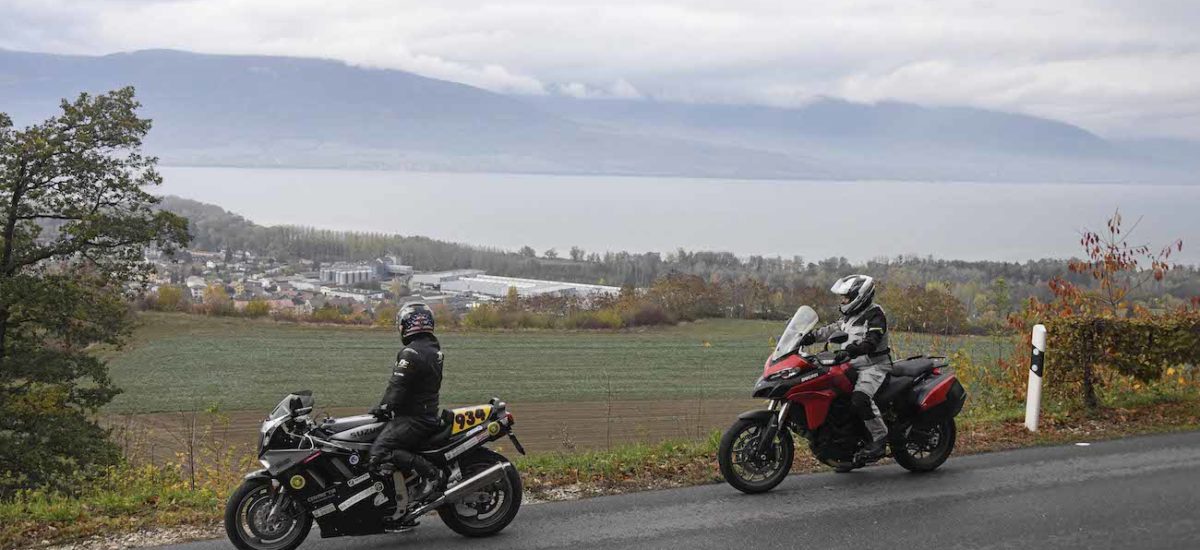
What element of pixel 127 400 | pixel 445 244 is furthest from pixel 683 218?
pixel 127 400

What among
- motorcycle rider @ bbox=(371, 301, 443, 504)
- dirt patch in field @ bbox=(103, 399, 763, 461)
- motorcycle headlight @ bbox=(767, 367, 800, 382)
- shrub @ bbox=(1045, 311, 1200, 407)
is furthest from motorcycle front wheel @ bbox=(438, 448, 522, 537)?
dirt patch in field @ bbox=(103, 399, 763, 461)

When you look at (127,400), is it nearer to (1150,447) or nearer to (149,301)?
(149,301)

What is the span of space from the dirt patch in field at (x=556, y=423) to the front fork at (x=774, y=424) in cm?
1247

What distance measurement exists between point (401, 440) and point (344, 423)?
447mm

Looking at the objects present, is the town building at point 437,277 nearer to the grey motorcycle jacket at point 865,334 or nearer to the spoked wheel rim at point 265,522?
the grey motorcycle jacket at point 865,334

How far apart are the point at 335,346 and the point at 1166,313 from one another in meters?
38.7

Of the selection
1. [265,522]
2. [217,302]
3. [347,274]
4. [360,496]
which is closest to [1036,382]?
[360,496]

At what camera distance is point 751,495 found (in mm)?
7965

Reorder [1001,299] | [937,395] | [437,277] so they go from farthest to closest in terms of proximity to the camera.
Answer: [437,277] → [1001,299] → [937,395]

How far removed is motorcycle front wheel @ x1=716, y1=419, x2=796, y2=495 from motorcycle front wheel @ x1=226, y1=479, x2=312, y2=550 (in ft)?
10.9

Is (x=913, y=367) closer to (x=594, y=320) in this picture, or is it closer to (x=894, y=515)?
(x=894, y=515)

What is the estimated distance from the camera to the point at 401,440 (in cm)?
671

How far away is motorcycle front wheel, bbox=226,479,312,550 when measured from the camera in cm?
637

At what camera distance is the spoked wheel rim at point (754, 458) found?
8023 mm
